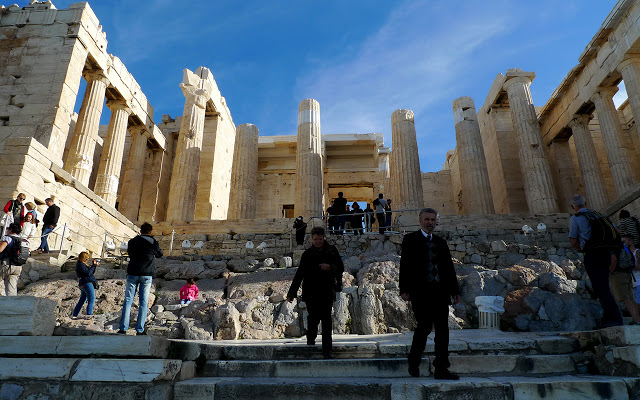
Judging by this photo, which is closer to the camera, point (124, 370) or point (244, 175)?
point (124, 370)

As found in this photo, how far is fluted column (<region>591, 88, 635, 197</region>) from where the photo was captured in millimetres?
15508

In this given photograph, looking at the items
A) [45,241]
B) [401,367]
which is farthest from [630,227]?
[45,241]

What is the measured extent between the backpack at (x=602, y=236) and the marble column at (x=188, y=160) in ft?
46.7

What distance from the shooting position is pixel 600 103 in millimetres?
16375

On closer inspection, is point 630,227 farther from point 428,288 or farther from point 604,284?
point 428,288

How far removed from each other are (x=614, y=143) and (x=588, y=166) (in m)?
1.61

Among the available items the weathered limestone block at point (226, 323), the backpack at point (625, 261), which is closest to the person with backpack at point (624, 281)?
the backpack at point (625, 261)

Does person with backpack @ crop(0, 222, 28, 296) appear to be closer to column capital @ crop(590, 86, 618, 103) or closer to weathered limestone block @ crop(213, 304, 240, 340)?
weathered limestone block @ crop(213, 304, 240, 340)

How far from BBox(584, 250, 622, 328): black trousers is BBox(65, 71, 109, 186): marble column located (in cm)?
1473

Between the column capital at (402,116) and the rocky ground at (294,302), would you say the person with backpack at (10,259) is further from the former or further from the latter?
the column capital at (402,116)

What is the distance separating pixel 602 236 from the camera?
4.47 m

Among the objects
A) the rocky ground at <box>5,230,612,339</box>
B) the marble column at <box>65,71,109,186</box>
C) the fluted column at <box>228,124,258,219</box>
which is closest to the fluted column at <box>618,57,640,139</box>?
the rocky ground at <box>5,230,612,339</box>

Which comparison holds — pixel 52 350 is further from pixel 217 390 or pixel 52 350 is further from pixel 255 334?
pixel 255 334

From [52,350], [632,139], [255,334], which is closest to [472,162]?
[632,139]
